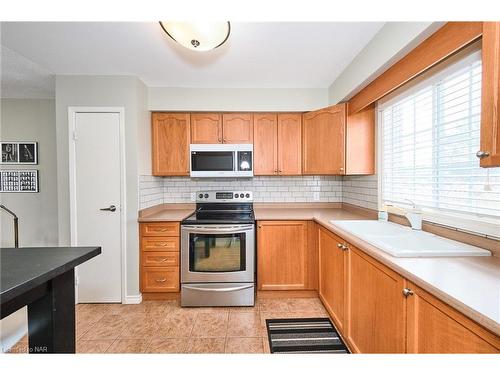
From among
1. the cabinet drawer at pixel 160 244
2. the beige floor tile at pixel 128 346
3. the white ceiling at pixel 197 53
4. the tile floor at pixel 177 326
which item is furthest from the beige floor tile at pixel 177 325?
the white ceiling at pixel 197 53

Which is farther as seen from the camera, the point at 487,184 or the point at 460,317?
the point at 487,184

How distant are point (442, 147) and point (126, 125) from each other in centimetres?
274

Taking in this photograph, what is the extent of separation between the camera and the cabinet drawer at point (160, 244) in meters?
2.56

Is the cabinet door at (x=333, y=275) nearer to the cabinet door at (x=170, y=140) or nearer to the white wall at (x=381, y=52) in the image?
the white wall at (x=381, y=52)

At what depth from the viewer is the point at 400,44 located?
1502 mm

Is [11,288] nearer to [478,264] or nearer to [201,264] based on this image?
[478,264]

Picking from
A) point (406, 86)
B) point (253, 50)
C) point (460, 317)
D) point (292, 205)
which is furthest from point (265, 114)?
point (460, 317)

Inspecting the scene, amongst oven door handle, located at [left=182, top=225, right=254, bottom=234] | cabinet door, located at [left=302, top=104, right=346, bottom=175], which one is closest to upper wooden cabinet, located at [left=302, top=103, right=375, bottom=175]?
cabinet door, located at [left=302, top=104, right=346, bottom=175]

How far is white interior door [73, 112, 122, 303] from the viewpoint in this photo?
252 centimetres

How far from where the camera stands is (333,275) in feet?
6.82

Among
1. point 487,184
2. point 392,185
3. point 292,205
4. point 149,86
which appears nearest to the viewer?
point 487,184

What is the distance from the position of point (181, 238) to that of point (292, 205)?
1.48 metres

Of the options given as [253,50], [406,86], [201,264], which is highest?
[253,50]

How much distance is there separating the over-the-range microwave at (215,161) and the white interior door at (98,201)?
801mm
